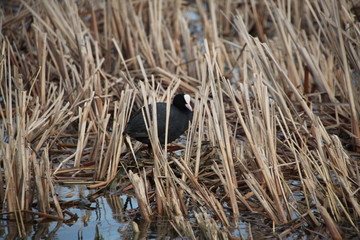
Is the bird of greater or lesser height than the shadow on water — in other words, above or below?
above

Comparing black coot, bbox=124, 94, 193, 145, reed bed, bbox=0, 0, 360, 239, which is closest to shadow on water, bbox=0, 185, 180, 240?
reed bed, bbox=0, 0, 360, 239

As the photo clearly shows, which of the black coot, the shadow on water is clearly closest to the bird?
the black coot

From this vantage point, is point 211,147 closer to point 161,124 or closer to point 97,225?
point 161,124

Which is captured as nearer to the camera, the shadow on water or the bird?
the shadow on water

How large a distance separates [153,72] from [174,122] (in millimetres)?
1809

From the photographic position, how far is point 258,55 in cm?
386

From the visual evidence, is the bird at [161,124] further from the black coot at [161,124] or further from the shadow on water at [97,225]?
the shadow on water at [97,225]

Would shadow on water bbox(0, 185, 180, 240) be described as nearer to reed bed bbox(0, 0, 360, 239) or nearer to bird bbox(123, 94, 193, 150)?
reed bed bbox(0, 0, 360, 239)

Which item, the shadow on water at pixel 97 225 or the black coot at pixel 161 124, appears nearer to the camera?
the shadow on water at pixel 97 225

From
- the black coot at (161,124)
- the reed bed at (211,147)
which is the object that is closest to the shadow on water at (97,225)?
the reed bed at (211,147)

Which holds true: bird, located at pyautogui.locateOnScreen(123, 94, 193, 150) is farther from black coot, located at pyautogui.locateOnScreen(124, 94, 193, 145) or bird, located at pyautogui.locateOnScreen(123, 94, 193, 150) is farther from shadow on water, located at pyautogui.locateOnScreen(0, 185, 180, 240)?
shadow on water, located at pyautogui.locateOnScreen(0, 185, 180, 240)

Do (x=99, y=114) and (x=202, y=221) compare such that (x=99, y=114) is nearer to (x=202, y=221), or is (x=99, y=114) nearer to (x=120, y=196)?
(x=120, y=196)

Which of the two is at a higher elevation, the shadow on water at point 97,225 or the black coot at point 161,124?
the black coot at point 161,124

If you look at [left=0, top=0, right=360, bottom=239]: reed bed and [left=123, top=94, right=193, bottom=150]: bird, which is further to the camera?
[left=123, top=94, right=193, bottom=150]: bird
